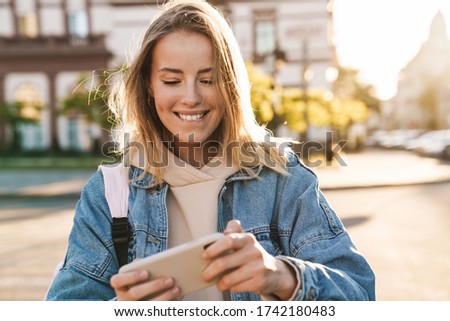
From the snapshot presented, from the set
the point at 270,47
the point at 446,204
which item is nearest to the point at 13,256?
the point at 446,204

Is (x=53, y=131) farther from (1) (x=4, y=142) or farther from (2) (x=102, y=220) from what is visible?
(2) (x=102, y=220)

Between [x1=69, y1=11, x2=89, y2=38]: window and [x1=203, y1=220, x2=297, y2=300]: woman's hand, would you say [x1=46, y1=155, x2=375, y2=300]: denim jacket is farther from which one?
[x1=69, y1=11, x2=89, y2=38]: window

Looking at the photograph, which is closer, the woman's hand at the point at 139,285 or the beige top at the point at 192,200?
the woman's hand at the point at 139,285

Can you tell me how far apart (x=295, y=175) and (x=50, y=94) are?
2559cm

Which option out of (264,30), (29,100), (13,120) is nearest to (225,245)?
(13,120)

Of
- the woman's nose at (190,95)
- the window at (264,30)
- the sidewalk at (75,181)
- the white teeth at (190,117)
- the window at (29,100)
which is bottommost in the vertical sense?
the sidewalk at (75,181)

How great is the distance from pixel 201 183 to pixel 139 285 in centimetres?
43

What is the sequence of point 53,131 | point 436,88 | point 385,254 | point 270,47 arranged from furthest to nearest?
point 436,88 → point 53,131 → point 270,47 → point 385,254

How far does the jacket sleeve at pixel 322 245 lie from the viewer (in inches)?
50.0

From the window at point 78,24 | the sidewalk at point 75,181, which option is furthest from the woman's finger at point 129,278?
the window at point 78,24

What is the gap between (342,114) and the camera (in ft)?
73.1

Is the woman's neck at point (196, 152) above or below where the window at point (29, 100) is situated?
above

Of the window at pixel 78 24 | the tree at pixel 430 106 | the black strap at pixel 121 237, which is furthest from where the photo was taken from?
the tree at pixel 430 106

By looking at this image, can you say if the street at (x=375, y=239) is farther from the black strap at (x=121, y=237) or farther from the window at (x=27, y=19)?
the window at (x=27, y=19)
